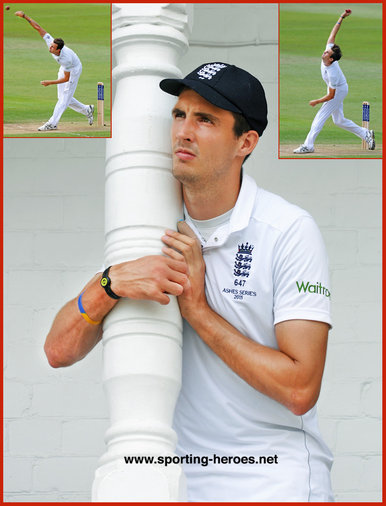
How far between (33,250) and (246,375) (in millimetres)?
2214

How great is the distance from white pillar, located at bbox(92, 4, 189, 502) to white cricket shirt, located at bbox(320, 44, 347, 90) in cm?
118

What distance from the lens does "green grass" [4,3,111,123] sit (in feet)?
10.5

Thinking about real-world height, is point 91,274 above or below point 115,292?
above

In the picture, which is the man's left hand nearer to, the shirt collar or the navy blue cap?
the shirt collar

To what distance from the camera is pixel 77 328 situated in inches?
101

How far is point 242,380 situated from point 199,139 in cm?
71

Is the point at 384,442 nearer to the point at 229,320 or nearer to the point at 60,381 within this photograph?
the point at 60,381

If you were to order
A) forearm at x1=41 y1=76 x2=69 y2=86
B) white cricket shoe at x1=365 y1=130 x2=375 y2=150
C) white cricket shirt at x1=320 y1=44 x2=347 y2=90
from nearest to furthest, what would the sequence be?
forearm at x1=41 y1=76 x2=69 y2=86, white cricket shirt at x1=320 y1=44 x2=347 y2=90, white cricket shoe at x1=365 y1=130 x2=375 y2=150

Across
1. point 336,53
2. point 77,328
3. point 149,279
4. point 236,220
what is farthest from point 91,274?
point 149,279

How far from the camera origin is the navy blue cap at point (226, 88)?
245 cm

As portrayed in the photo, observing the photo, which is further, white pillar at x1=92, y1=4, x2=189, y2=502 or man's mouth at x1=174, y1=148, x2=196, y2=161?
man's mouth at x1=174, y1=148, x2=196, y2=161

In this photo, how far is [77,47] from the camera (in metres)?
3.27

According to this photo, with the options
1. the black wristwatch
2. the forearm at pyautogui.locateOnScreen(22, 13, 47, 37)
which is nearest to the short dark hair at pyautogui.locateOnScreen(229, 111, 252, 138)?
the black wristwatch

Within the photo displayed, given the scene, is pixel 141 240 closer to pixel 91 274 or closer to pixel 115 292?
pixel 115 292
